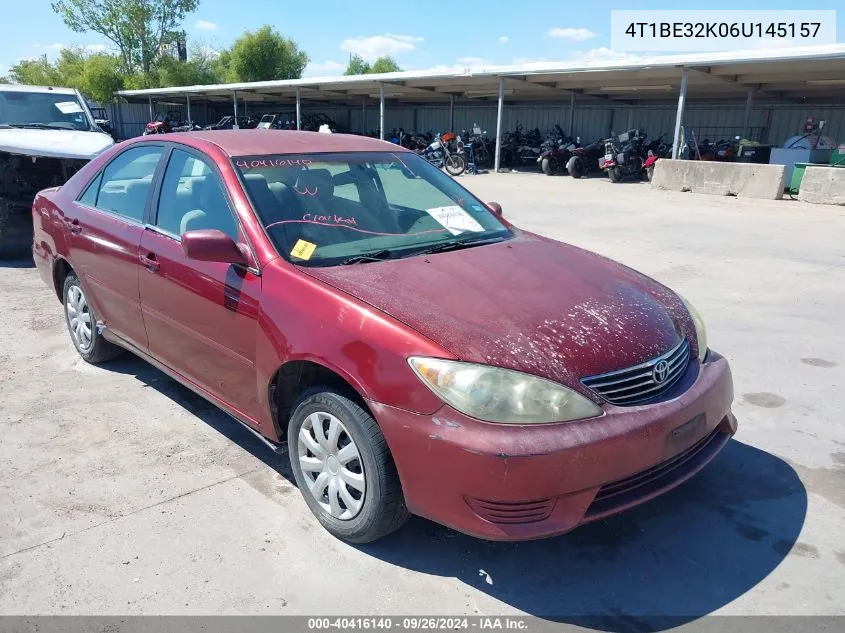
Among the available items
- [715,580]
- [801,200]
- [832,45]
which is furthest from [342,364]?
[832,45]

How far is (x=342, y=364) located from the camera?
8.59ft

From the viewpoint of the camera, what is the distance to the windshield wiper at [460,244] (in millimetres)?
3306

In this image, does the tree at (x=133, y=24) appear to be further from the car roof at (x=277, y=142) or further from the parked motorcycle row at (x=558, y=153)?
the car roof at (x=277, y=142)

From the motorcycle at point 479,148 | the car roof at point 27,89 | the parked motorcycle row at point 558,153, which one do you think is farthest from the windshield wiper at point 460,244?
the motorcycle at point 479,148

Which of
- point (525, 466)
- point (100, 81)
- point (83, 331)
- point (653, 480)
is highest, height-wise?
point (100, 81)

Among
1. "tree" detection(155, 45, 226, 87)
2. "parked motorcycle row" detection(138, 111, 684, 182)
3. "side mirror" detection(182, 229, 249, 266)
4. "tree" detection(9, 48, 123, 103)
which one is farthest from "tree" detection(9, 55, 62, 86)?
"side mirror" detection(182, 229, 249, 266)

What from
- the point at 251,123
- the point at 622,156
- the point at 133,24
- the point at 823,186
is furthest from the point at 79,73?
the point at 823,186

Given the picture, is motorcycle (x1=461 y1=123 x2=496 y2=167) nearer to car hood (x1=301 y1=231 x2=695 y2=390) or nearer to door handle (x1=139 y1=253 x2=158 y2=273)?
door handle (x1=139 y1=253 x2=158 y2=273)

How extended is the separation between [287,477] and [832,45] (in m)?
15.5

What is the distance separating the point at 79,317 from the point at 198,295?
1.97m

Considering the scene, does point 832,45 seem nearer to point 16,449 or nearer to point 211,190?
point 211,190

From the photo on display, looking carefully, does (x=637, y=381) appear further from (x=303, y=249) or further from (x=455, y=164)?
(x=455, y=164)

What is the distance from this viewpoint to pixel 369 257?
10.3 feet

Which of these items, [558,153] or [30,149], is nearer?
[30,149]
